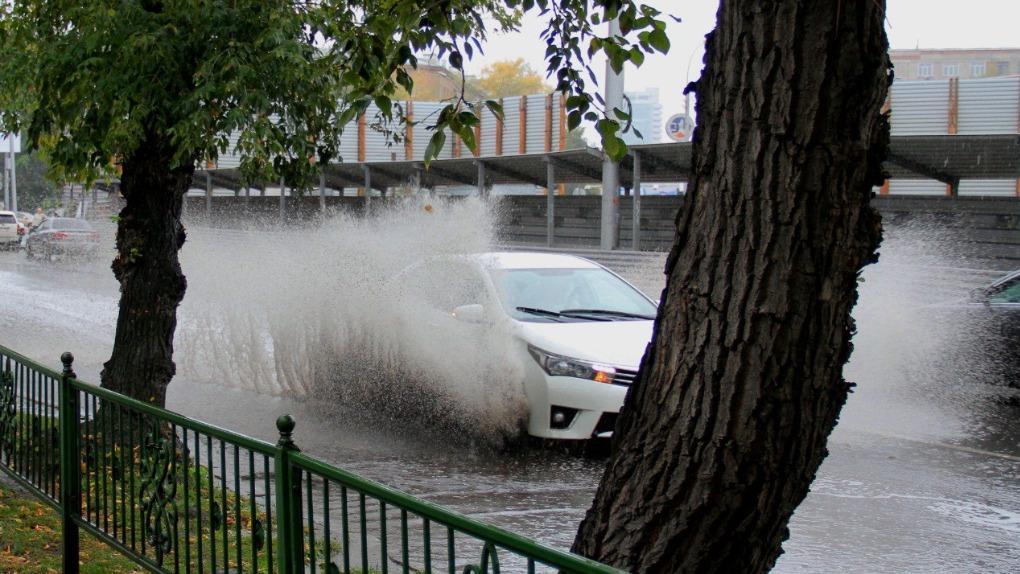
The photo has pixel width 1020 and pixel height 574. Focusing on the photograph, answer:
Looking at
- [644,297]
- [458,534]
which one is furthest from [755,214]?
[644,297]

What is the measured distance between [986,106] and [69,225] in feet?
97.6

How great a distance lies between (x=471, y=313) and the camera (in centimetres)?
873

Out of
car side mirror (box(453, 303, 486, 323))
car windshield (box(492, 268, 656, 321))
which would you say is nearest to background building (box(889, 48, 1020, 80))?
car windshield (box(492, 268, 656, 321))

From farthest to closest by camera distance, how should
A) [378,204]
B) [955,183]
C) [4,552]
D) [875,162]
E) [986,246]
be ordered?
[378,204] < [955,183] < [986,246] < [4,552] < [875,162]

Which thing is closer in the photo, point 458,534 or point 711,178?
point 458,534

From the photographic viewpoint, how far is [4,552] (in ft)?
18.7

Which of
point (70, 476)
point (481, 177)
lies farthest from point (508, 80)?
point (70, 476)

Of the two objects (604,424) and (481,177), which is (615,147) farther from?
(481,177)

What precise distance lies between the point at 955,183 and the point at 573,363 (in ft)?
61.6

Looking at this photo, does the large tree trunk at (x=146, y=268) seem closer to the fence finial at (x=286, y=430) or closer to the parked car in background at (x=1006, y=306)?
Answer: the fence finial at (x=286, y=430)

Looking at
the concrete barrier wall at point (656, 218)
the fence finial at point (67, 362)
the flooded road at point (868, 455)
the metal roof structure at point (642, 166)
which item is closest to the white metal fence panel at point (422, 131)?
the metal roof structure at point (642, 166)

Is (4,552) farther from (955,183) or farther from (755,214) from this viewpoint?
(955,183)

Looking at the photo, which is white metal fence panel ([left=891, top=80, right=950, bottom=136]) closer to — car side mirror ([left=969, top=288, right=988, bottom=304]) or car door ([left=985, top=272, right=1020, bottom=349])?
car side mirror ([left=969, top=288, right=988, bottom=304])

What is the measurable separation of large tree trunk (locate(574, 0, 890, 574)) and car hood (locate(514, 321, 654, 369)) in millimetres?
4862
